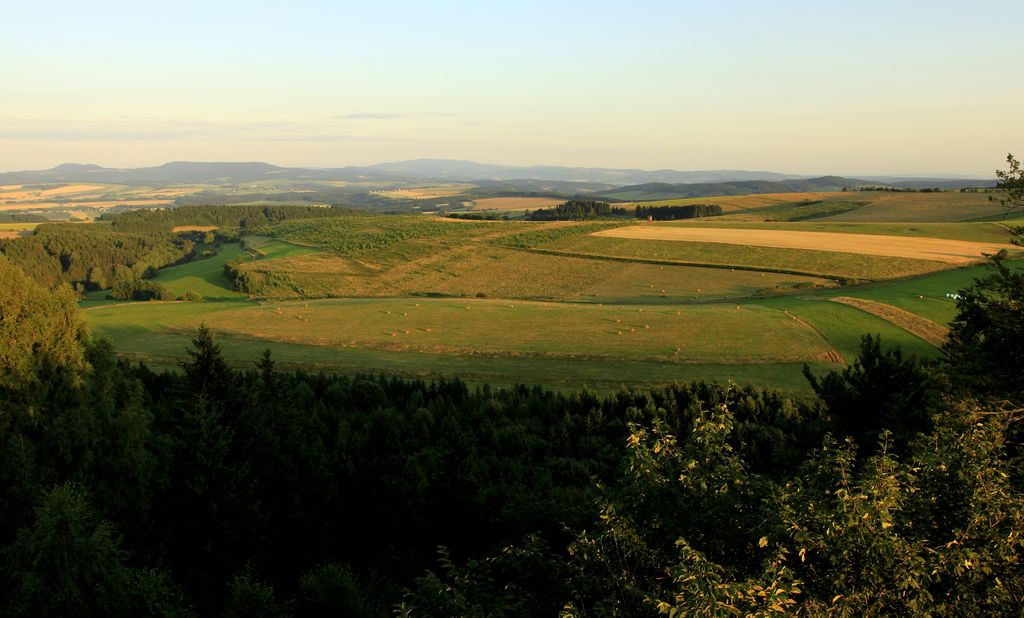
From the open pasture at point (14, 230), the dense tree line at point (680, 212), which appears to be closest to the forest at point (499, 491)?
the dense tree line at point (680, 212)

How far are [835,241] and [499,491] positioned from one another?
71.5m

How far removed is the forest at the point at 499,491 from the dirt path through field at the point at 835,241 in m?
49.9

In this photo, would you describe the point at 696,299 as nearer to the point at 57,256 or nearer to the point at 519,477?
the point at 519,477

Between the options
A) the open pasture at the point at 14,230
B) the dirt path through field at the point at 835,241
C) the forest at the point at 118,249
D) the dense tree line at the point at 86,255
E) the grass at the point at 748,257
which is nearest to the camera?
the grass at the point at 748,257

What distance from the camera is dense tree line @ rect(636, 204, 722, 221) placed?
125 m

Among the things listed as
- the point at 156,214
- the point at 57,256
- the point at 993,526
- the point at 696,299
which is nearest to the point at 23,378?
the point at 993,526

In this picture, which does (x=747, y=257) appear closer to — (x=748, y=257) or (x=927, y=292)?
(x=748, y=257)

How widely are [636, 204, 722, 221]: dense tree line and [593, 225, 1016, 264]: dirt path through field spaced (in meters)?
29.3

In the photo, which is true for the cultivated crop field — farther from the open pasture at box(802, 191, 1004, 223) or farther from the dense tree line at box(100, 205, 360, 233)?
the dense tree line at box(100, 205, 360, 233)

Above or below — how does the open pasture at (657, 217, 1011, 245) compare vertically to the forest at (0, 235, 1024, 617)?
above

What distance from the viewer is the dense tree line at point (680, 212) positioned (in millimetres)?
125000

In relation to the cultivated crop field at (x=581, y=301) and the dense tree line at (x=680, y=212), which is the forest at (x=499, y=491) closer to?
the cultivated crop field at (x=581, y=301)

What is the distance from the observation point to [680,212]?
127 metres

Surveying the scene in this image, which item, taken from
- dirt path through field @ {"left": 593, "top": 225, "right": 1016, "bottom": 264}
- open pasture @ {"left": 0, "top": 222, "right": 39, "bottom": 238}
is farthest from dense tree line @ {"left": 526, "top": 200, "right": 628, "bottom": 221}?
open pasture @ {"left": 0, "top": 222, "right": 39, "bottom": 238}
